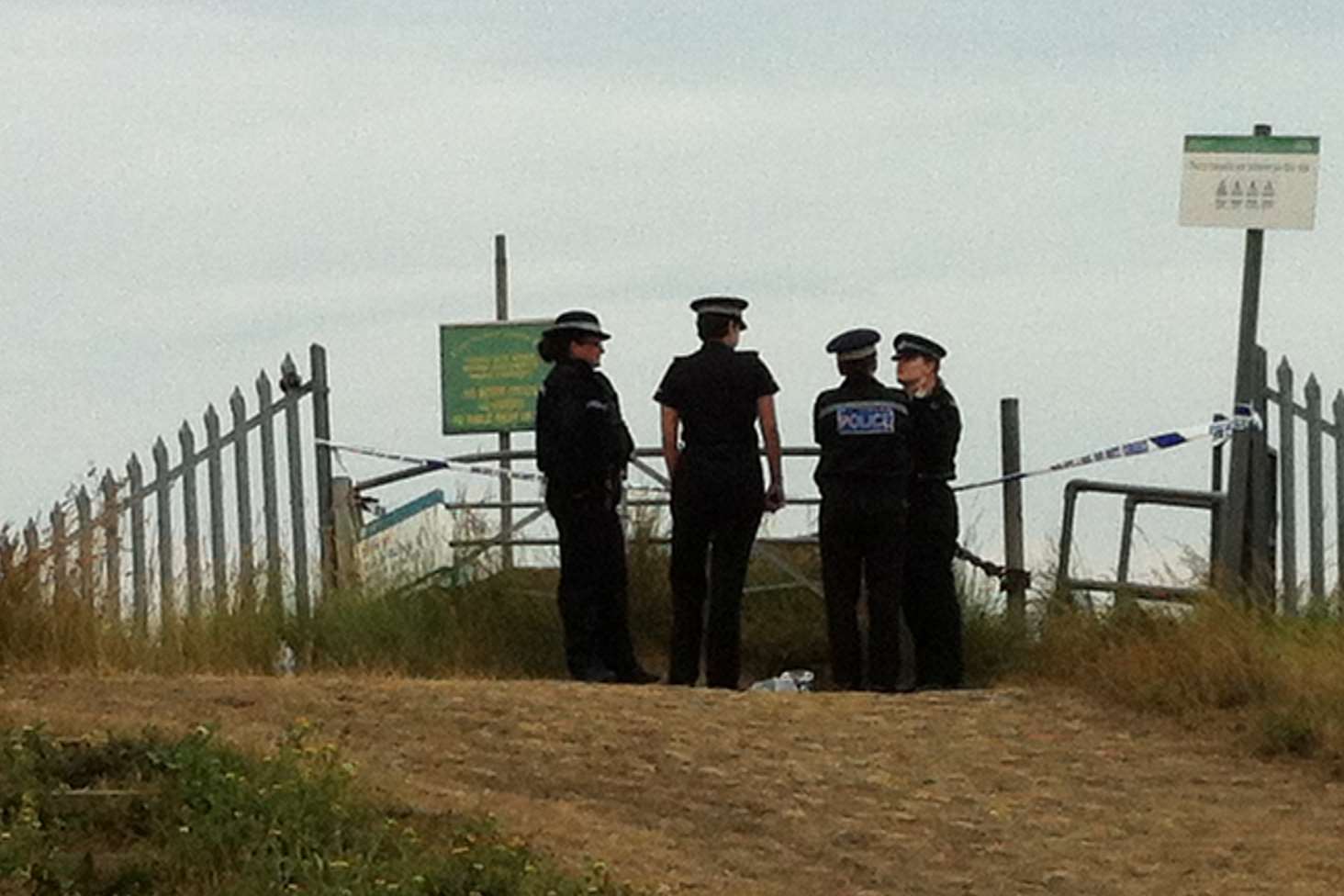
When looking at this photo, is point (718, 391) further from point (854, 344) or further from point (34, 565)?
point (34, 565)

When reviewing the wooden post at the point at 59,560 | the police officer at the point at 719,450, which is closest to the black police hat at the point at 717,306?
the police officer at the point at 719,450

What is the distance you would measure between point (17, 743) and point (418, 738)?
2.05 m

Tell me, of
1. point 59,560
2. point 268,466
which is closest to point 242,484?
point 268,466

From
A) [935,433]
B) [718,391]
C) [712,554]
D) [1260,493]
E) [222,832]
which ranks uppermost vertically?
[718,391]

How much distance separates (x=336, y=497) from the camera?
19.9 meters


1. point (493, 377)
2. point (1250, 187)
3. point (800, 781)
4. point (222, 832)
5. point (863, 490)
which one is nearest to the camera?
point (222, 832)

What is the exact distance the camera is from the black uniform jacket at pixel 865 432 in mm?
15383

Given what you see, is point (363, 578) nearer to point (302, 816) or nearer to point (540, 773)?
point (540, 773)

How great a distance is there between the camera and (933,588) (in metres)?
16.2

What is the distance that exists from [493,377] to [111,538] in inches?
360

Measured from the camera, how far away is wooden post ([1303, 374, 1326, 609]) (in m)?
18.7

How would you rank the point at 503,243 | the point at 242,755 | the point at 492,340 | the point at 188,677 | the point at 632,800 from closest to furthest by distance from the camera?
1. the point at 242,755
2. the point at 632,800
3. the point at 188,677
4. the point at 492,340
5. the point at 503,243

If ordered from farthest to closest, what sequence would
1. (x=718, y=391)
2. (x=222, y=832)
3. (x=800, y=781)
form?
1. (x=718, y=391)
2. (x=800, y=781)
3. (x=222, y=832)

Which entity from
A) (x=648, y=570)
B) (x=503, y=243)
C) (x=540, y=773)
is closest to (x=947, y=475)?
(x=648, y=570)
